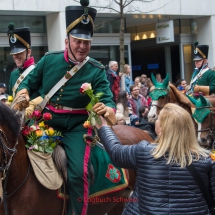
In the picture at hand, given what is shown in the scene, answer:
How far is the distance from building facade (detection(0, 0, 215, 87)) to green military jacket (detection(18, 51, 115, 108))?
11.7 m

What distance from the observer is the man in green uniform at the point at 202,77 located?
9.88 meters

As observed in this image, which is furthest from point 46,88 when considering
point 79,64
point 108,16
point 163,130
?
A: point 108,16

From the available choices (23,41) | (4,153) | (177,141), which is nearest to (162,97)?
(23,41)

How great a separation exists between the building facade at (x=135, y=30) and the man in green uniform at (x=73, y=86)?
1171 cm

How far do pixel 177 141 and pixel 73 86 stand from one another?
80.3 inches

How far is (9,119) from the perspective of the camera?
4.73 metres

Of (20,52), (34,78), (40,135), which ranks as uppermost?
(20,52)

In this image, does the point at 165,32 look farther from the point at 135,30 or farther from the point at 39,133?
the point at 39,133

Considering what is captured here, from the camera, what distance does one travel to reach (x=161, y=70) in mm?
25672

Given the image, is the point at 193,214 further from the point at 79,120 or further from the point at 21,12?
the point at 21,12

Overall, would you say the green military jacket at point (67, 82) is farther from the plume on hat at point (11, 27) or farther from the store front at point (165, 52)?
the store front at point (165, 52)

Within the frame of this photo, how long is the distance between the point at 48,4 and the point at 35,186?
1330 cm

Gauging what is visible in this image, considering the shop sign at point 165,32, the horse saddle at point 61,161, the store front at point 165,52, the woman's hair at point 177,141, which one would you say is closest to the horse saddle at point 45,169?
the horse saddle at point 61,161

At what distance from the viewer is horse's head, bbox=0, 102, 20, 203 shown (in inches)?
179
